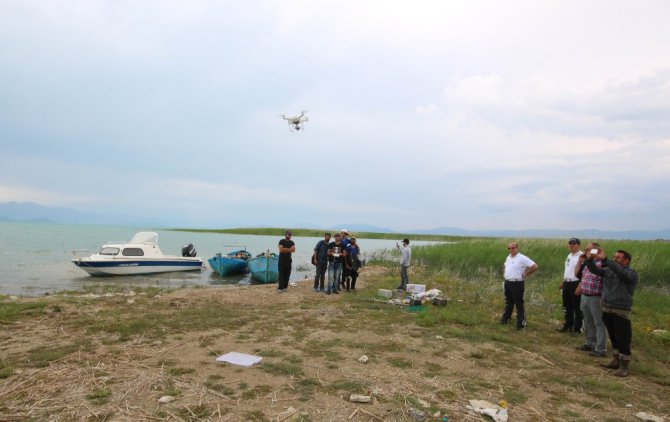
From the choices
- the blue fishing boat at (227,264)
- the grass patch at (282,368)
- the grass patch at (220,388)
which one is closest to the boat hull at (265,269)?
the blue fishing boat at (227,264)

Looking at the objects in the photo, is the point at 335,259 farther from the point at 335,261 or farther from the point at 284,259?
the point at 284,259

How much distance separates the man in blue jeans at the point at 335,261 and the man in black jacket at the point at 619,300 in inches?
315

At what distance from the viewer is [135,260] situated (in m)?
22.5

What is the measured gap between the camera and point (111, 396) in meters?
4.82

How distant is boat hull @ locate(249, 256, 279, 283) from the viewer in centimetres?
2073

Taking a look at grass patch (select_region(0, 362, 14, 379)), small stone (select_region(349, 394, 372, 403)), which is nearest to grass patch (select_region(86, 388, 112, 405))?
grass patch (select_region(0, 362, 14, 379))

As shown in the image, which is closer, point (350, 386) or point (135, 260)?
point (350, 386)

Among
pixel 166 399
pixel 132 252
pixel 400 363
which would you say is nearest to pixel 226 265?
→ pixel 132 252

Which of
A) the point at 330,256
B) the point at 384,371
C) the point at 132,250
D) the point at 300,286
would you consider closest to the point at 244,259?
the point at 132,250

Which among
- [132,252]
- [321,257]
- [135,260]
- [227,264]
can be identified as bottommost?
[227,264]

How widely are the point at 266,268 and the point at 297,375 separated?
15.4m

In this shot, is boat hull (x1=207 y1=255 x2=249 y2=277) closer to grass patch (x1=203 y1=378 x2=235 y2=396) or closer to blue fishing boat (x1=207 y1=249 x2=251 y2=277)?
blue fishing boat (x1=207 y1=249 x2=251 y2=277)

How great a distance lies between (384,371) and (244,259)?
20179mm

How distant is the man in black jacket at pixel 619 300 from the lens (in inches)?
245
